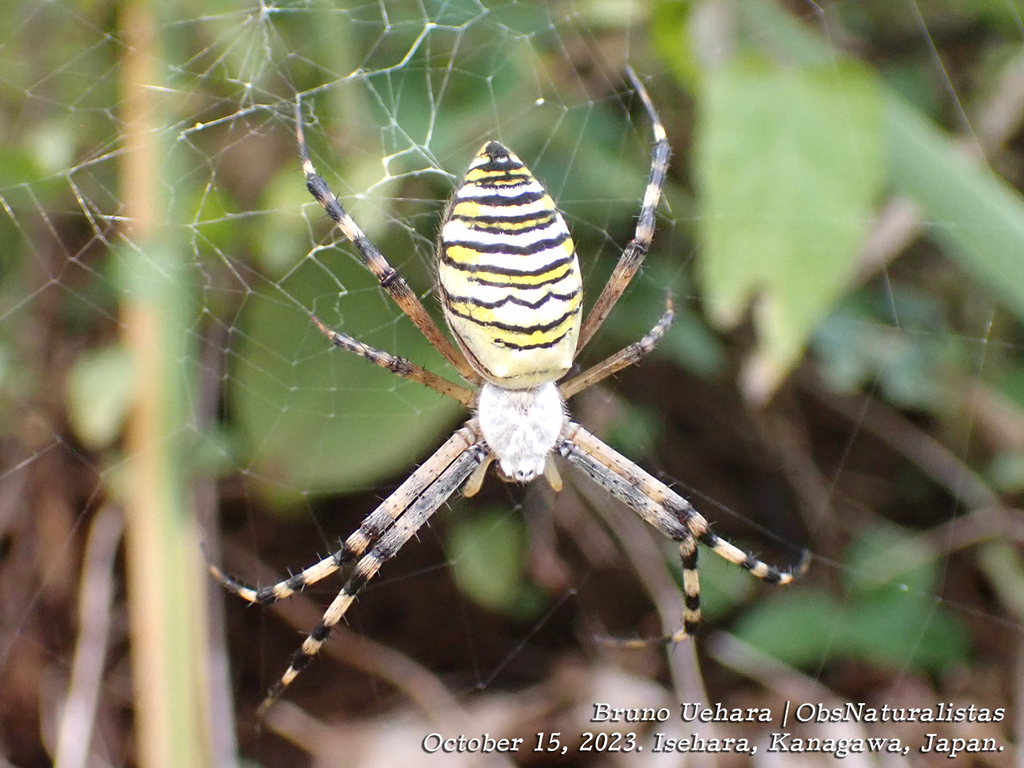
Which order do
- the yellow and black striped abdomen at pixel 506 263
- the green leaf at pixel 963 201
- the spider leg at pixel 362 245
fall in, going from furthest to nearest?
the green leaf at pixel 963 201
the spider leg at pixel 362 245
the yellow and black striped abdomen at pixel 506 263

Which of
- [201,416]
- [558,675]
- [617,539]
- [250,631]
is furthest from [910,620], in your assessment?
[201,416]

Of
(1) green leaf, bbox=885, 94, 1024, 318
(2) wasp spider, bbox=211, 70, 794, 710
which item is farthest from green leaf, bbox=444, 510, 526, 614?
(1) green leaf, bbox=885, 94, 1024, 318

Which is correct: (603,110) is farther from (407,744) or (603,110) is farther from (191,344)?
(407,744)

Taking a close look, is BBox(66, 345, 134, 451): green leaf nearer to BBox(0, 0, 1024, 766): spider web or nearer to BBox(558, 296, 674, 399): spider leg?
BBox(0, 0, 1024, 766): spider web

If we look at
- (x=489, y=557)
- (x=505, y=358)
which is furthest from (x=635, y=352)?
(x=489, y=557)

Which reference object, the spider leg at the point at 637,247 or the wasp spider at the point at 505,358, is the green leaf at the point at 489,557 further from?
the spider leg at the point at 637,247

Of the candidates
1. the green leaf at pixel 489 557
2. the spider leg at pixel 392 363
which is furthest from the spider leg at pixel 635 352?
the green leaf at pixel 489 557

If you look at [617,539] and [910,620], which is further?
[617,539]
